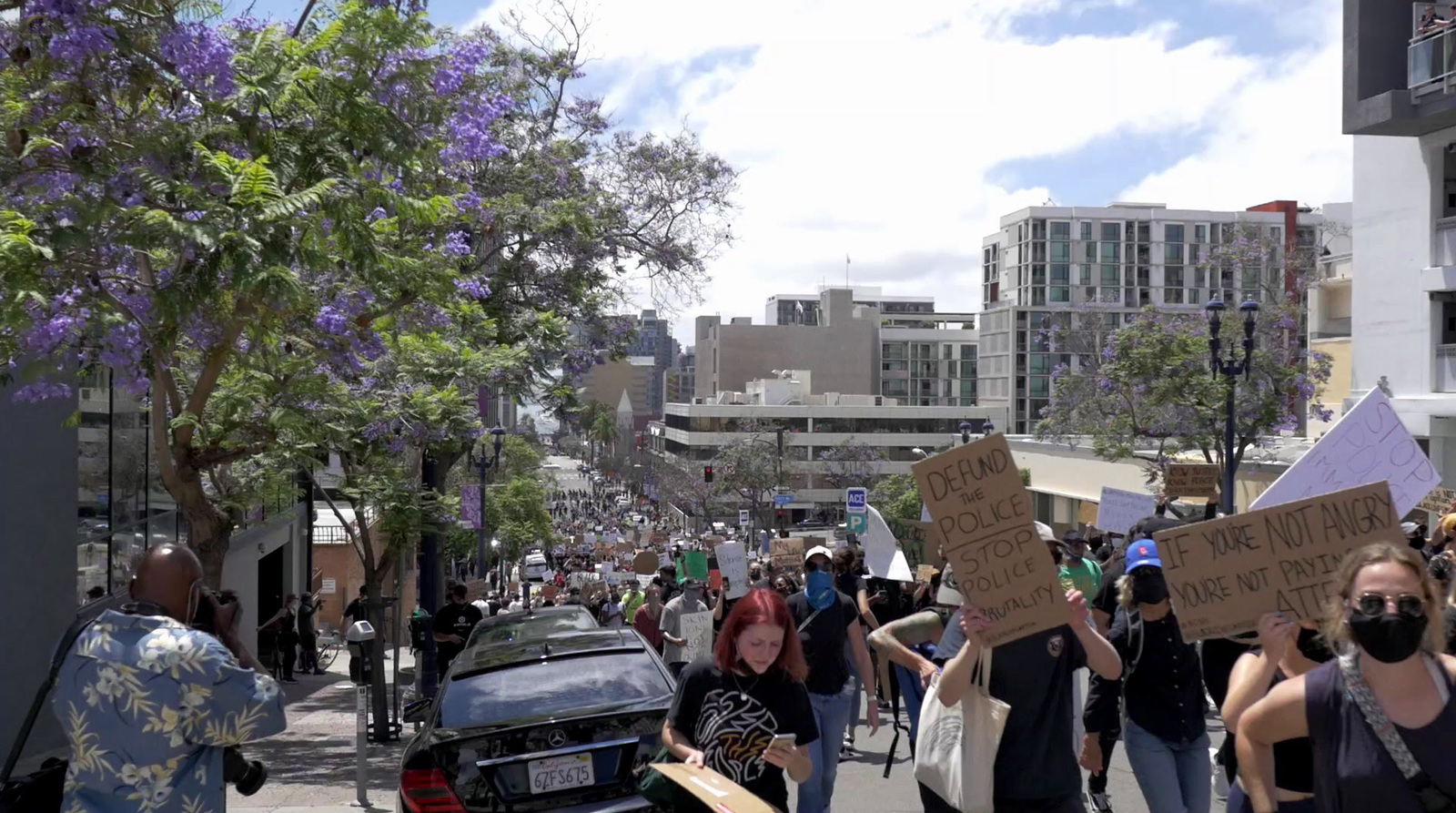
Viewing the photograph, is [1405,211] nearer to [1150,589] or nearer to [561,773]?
[1150,589]

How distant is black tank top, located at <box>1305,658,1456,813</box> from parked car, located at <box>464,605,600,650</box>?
5.81m

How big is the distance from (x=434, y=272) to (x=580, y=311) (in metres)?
10.8

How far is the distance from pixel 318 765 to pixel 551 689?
665 cm

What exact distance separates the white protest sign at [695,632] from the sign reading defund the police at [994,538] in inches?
338

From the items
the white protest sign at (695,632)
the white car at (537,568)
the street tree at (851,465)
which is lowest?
the white car at (537,568)

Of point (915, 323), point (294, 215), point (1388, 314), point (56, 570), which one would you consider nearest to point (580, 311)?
point (56, 570)

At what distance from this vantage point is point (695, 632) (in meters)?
14.1

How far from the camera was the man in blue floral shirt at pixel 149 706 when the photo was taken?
433 cm

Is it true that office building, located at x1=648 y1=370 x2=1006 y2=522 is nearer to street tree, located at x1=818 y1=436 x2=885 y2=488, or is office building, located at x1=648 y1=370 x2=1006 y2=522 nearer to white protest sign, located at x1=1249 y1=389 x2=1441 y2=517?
street tree, located at x1=818 y1=436 x2=885 y2=488

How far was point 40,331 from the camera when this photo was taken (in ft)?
30.1

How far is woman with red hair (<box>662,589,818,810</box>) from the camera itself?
5367 millimetres

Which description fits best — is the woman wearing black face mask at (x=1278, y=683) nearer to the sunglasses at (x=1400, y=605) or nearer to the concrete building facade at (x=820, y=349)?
the sunglasses at (x=1400, y=605)

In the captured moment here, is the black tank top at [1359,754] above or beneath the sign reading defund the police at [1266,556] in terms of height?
beneath

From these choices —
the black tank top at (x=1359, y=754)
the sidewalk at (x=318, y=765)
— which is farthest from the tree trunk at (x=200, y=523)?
the black tank top at (x=1359, y=754)
